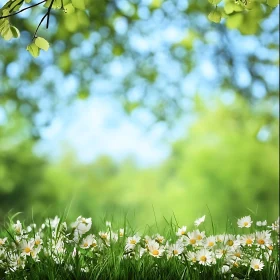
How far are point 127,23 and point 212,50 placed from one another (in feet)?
7.21

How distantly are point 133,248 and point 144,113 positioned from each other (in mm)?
5577

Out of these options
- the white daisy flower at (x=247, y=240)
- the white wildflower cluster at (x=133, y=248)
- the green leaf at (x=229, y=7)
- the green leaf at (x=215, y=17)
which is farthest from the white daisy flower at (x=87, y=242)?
the green leaf at (x=229, y=7)

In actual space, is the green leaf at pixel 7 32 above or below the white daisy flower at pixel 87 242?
above

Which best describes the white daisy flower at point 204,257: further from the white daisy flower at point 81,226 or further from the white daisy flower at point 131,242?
the white daisy flower at point 81,226

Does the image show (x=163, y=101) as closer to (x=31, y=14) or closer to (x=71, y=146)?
(x=31, y=14)

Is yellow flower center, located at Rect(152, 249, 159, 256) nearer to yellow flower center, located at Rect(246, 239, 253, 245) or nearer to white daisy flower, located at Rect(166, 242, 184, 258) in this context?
white daisy flower, located at Rect(166, 242, 184, 258)

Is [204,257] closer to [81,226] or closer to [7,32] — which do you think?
[81,226]

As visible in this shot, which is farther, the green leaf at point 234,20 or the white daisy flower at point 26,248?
the green leaf at point 234,20

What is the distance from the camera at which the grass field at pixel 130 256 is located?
2.27 meters

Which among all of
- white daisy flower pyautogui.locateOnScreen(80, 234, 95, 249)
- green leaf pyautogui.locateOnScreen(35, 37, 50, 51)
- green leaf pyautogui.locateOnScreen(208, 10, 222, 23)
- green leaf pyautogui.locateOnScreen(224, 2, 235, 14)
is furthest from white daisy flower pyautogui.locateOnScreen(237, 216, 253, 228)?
green leaf pyautogui.locateOnScreen(35, 37, 50, 51)

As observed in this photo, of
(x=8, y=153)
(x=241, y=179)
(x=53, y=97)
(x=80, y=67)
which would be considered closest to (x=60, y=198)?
(x=8, y=153)

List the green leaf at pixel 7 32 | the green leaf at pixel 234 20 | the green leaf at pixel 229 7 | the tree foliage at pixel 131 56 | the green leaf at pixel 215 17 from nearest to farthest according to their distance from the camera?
the green leaf at pixel 7 32, the green leaf at pixel 215 17, the green leaf at pixel 229 7, the green leaf at pixel 234 20, the tree foliage at pixel 131 56

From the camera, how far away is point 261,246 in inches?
100

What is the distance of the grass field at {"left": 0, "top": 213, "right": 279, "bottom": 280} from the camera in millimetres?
2273
